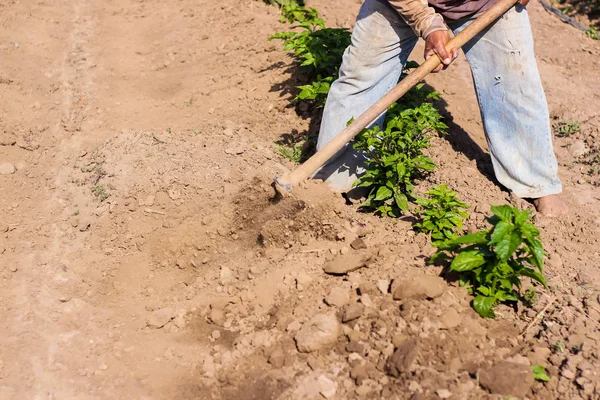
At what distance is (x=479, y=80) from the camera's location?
4.15m

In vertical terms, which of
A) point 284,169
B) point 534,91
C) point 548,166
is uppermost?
point 534,91

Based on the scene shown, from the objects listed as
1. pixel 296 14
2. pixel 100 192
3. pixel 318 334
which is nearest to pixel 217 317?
pixel 318 334

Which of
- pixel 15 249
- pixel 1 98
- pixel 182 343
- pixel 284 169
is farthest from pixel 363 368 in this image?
pixel 1 98

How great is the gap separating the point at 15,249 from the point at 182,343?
1267 mm

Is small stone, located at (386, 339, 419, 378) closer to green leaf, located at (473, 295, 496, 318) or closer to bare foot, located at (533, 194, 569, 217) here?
green leaf, located at (473, 295, 496, 318)

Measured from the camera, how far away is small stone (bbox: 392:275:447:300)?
3.30m

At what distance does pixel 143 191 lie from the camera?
4.40 metres

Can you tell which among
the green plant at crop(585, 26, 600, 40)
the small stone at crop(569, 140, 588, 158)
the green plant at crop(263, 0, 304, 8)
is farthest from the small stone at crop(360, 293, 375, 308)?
the green plant at crop(585, 26, 600, 40)

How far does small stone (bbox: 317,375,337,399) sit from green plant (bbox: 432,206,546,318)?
0.75m

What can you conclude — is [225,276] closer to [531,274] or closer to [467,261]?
[467,261]

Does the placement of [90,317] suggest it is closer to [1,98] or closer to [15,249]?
[15,249]

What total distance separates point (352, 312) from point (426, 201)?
77cm

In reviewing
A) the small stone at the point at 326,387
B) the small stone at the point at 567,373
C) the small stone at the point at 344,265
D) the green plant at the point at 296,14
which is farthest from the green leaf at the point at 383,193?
the green plant at the point at 296,14

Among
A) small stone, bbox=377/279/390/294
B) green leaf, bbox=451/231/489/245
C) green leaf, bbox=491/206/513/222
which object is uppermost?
green leaf, bbox=491/206/513/222
